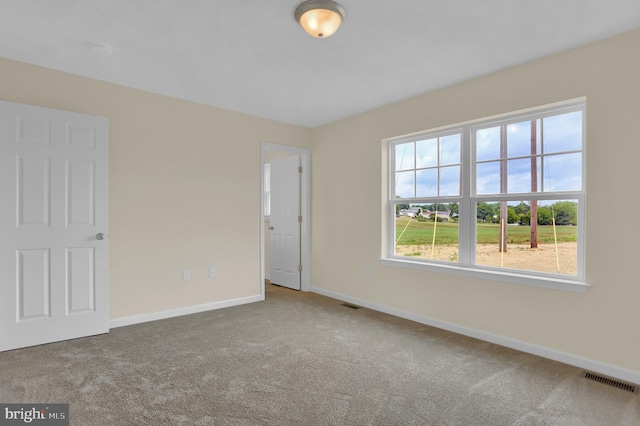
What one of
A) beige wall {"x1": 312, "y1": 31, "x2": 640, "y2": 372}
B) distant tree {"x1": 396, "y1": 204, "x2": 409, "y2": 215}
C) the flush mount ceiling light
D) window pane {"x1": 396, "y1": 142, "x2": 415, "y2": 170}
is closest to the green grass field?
distant tree {"x1": 396, "y1": 204, "x2": 409, "y2": 215}

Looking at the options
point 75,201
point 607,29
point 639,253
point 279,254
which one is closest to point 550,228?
point 639,253

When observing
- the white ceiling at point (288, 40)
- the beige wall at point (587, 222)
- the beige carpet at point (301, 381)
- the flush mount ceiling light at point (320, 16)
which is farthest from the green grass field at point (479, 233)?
the flush mount ceiling light at point (320, 16)

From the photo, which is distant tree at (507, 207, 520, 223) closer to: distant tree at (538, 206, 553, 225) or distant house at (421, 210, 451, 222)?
distant tree at (538, 206, 553, 225)

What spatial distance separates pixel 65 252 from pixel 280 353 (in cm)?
214

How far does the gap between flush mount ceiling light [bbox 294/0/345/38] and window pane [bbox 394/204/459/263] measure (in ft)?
7.34

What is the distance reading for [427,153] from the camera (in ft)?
12.7

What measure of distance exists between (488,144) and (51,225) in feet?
13.5

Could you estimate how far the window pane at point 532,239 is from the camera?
2.85 m

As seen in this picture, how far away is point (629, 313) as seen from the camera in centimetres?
244

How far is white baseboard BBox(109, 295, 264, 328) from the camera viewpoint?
3.48 m

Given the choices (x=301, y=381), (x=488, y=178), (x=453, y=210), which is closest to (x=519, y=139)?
(x=488, y=178)

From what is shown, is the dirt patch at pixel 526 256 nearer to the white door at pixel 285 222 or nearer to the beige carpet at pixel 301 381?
the beige carpet at pixel 301 381

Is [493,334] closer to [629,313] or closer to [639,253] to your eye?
[629,313]

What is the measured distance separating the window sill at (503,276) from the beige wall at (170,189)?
203cm
